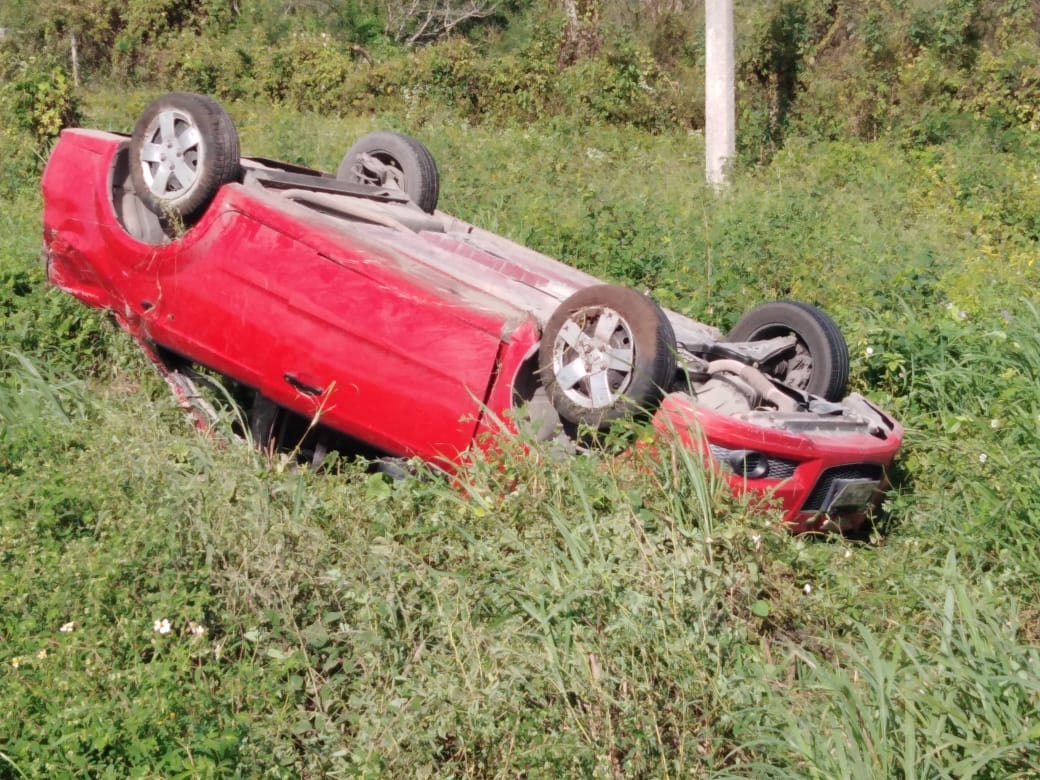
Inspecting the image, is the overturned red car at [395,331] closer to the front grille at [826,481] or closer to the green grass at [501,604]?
the front grille at [826,481]

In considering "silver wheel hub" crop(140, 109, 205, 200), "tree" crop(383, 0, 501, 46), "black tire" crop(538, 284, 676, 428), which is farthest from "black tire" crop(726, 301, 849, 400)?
"tree" crop(383, 0, 501, 46)

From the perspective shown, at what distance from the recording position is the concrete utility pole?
12508 mm

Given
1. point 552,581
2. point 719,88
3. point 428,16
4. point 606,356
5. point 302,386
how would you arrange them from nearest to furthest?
point 552,581
point 606,356
point 302,386
point 719,88
point 428,16

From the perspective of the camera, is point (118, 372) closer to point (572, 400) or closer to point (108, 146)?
point (108, 146)

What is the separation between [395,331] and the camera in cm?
533

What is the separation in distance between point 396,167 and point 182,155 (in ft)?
5.56

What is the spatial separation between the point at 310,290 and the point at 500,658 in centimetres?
233

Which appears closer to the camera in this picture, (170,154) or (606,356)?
(606,356)

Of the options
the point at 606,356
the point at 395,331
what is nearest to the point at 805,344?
the point at 606,356

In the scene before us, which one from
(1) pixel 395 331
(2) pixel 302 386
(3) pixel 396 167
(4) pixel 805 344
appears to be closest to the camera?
(1) pixel 395 331

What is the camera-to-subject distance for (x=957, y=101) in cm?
1398

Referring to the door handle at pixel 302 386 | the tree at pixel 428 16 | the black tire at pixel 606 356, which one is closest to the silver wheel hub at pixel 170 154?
the door handle at pixel 302 386

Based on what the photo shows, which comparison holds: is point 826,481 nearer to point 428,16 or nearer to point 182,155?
point 182,155

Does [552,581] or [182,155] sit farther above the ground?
[182,155]
